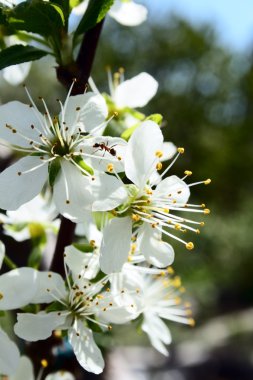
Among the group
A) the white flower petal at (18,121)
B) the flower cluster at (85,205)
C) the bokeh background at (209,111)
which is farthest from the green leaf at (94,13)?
the bokeh background at (209,111)

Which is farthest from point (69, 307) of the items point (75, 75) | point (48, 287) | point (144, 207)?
point (75, 75)

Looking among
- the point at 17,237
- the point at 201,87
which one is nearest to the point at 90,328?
the point at 17,237

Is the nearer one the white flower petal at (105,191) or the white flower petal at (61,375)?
the white flower petal at (105,191)

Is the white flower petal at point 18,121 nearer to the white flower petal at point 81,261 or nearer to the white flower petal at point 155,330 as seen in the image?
the white flower petal at point 81,261

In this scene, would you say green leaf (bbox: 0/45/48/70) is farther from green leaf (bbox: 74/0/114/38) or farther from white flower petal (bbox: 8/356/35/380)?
white flower petal (bbox: 8/356/35/380)

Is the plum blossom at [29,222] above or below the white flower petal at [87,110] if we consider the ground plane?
below

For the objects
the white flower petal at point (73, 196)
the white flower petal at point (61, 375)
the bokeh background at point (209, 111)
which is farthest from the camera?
the bokeh background at point (209, 111)

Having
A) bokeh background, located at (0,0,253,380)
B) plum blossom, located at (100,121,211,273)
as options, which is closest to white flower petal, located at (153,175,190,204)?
plum blossom, located at (100,121,211,273)
